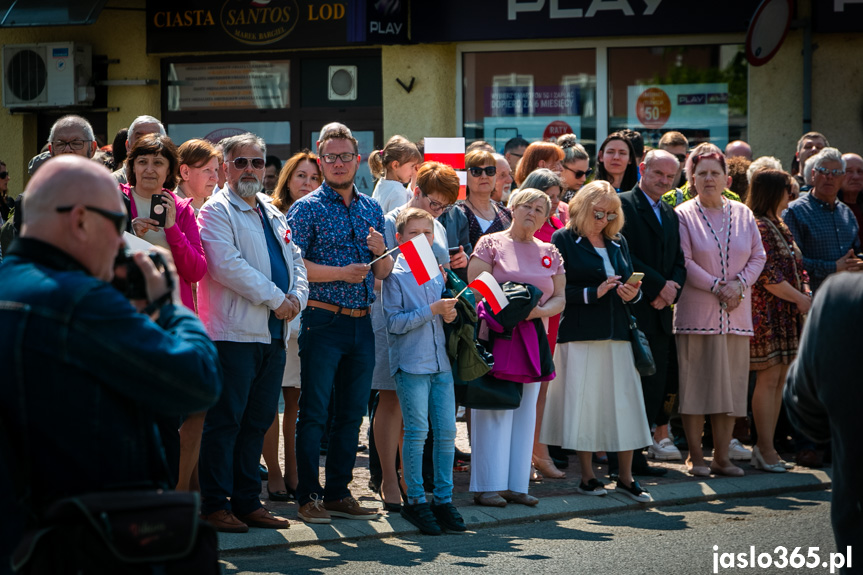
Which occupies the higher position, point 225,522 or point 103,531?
point 103,531

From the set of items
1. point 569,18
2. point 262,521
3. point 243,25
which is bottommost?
point 262,521

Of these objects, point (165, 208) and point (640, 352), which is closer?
point (165, 208)

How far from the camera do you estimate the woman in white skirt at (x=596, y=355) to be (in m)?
7.91

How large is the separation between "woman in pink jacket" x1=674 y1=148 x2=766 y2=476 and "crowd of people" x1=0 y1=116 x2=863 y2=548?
16 mm

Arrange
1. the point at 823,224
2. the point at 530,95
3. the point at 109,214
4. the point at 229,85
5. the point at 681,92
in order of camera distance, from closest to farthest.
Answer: the point at 109,214 < the point at 823,224 < the point at 681,92 < the point at 530,95 < the point at 229,85

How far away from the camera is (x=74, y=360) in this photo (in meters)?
2.93

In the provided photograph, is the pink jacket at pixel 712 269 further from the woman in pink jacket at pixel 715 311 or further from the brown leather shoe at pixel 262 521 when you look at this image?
the brown leather shoe at pixel 262 521

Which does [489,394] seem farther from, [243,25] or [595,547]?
[243,25]

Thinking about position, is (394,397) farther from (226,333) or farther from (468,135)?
(468,135)

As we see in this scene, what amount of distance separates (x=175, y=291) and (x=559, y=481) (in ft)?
18.4

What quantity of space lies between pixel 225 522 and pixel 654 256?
392cm

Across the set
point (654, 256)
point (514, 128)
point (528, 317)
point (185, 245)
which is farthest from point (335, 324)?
point (514, 128)

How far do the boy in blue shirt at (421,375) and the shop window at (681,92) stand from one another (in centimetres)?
783

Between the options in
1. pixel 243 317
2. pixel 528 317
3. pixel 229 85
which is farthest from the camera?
Answer: pixel 229 85
